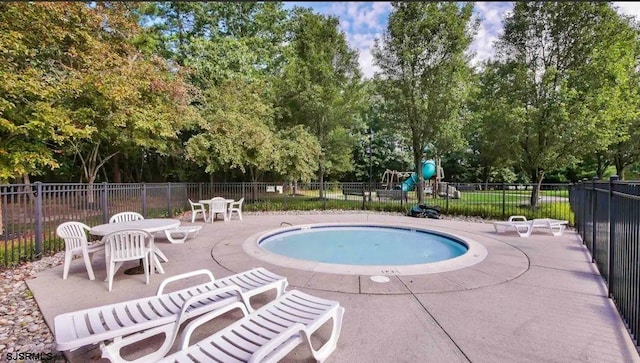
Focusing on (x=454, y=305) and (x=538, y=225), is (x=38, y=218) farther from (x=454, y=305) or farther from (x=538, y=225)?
(x=538, y=225)

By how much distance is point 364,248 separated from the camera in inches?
331

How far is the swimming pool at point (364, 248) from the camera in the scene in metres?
5.41

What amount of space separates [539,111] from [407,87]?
5179mm

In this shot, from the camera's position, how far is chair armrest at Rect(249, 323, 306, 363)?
2015mm

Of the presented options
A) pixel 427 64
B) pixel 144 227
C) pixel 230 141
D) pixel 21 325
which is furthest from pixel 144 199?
pixel 427 64

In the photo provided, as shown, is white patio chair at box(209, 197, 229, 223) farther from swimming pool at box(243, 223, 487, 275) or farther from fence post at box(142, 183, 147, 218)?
swimming pool at box(243, 223, 487, 275)

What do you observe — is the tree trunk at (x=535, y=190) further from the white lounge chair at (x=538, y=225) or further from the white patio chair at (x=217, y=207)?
the white patio chair at (x=217, y=207)

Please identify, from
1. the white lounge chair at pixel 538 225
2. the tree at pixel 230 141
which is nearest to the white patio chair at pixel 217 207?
the tree at pixel 230 141

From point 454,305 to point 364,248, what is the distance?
4.65m

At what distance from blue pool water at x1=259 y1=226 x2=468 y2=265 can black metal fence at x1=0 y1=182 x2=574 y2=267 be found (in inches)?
148

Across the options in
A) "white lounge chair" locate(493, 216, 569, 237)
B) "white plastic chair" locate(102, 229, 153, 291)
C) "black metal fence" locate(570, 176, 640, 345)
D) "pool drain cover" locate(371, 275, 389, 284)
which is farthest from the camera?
"white lounge chair" locate(493, 216, 569, 237)

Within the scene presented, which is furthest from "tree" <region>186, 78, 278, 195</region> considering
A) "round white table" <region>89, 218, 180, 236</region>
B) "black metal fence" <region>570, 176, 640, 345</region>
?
"black metal fence" <region>570, 176, 640, 345</region>

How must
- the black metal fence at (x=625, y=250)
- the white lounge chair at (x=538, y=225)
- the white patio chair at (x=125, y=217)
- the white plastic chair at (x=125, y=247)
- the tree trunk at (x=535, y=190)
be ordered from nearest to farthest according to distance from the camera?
the black metal fence at (x=625, y=250)
the white plastic chair at (x=125, y=247)
the white patio chair at (x=125, y=217)
the white lounge chair at (x=538, y=225)
the tree trunk at (x=535, y=190)

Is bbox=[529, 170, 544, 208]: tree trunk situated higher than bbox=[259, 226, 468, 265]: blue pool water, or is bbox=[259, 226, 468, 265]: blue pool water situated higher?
bbox=[529, 170, 544, 208]: tree trunk
